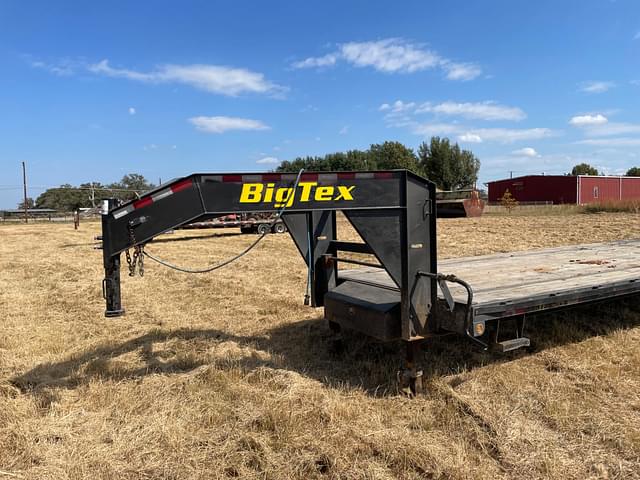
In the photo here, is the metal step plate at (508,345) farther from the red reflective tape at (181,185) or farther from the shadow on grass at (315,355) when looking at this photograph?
the red reflective tape at (181,185)

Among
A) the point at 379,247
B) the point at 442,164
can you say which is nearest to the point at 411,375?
the point at 379,247

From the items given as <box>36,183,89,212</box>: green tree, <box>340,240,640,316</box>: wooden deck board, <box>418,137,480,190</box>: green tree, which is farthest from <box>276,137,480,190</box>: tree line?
<box>340,240,640,316</box>: wooden deck board

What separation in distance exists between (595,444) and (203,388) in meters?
2.69

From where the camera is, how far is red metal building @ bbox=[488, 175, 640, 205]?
47.0m

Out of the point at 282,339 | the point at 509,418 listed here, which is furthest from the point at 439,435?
the point at 282,339

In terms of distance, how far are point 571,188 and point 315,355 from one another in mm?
48568

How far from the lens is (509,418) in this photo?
3.38 metres

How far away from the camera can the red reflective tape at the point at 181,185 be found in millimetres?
3299

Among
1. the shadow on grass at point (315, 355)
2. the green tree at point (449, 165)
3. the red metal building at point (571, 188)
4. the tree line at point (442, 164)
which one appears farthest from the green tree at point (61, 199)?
the shadow on grass at point (315, 355)

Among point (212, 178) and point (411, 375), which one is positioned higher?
point (212, 178)

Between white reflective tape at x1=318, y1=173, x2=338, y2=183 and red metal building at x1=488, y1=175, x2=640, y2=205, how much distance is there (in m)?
47.4

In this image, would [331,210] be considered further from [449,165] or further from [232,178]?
[449,165]

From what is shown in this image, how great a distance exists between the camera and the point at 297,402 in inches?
141

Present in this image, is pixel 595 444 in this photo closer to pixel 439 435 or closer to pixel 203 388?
pixel 439 435
